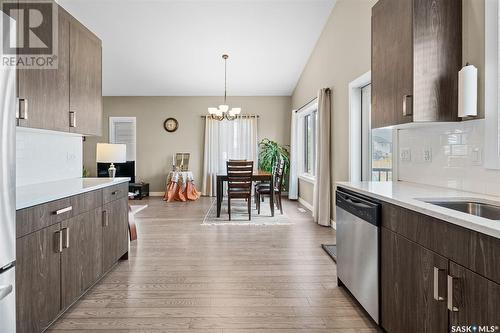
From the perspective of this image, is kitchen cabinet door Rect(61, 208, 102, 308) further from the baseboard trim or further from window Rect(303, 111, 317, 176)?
window Rect(303, 111, 317, 176)

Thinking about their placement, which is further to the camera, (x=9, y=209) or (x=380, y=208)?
(x=380, y=208)

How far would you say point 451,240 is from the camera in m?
1.27

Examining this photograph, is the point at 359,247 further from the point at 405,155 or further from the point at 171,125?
the point at 171,125

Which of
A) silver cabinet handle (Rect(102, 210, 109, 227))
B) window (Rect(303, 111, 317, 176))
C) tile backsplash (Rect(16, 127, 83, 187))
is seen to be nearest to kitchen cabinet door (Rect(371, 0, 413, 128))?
silver cabinet handle (Rect(102, 210, 109, 227))

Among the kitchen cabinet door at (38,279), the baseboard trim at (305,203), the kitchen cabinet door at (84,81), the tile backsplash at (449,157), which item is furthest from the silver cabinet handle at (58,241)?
the baseboard trim at (305,203)

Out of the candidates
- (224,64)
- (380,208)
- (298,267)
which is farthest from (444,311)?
(224,64)

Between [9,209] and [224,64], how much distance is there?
592 centimetres

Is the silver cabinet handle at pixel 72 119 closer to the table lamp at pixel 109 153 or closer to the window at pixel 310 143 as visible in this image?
the table lamp at pixel 109 153

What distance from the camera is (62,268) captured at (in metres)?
2.02

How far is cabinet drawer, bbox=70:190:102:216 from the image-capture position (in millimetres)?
2209

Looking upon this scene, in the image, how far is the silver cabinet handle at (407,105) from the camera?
2.03 meters

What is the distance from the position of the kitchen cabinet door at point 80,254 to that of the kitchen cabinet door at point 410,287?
2064mm

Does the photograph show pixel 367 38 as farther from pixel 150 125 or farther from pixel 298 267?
pixel 150 125

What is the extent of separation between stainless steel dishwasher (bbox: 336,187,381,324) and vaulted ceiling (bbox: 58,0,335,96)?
3.87 m
